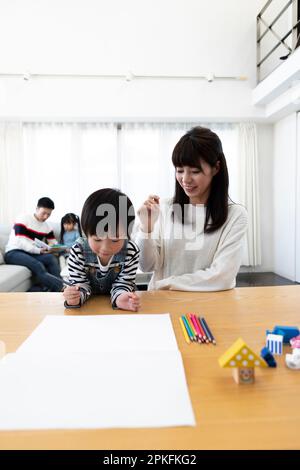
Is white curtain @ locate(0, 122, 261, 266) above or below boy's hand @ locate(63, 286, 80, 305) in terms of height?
above

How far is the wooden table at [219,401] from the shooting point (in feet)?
1.17

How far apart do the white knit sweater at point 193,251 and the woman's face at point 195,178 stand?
0.31 feet

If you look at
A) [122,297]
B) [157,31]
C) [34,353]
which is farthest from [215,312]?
[157,31]

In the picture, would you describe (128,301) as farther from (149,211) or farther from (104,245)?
(149,211)

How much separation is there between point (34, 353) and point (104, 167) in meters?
4.07

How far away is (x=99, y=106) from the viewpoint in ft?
13.1

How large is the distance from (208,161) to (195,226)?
0.88 feet

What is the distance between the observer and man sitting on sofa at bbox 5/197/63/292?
10.7ft

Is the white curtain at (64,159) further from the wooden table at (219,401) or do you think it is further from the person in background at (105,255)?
the wooden table at (219,401)

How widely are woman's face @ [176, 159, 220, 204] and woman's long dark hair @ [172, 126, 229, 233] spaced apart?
15mm

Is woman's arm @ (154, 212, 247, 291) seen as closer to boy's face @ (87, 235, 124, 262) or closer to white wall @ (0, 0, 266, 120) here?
boy's face @ (87, 235, 124, 262)

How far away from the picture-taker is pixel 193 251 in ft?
4.11

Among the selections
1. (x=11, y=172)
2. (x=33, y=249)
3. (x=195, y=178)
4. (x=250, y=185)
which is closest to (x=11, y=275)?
(x=33, y=249)

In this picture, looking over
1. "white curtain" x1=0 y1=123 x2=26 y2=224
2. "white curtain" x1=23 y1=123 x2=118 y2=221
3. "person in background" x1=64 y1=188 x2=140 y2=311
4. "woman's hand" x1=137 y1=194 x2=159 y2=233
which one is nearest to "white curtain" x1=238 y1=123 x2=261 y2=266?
"white curtain" x1=23 y1=123 x2=118 y2=221
